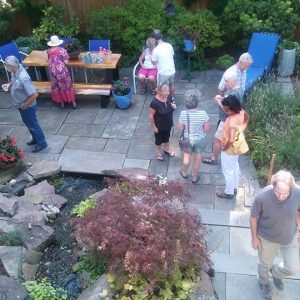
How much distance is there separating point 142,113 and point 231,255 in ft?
11.7

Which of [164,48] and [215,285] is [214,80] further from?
[215,285]

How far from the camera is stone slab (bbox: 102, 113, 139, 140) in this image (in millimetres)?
7121

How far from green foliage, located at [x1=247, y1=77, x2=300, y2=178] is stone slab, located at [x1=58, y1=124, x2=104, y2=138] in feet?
8.20

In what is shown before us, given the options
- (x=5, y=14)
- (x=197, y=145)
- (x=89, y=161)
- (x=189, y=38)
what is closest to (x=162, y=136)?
(x=197, y=145)

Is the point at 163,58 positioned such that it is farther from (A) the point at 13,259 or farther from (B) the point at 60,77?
(A) the point at 13,259

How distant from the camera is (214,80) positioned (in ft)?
27.9

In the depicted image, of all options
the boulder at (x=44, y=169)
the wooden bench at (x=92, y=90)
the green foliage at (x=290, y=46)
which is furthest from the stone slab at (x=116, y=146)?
the green foliage at (x=290, y=46)

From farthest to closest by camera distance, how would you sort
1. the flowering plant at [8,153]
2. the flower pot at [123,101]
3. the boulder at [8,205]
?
the flower pot at [123,101]
the flowering plant at [8,153]
the boulder at [8,205]

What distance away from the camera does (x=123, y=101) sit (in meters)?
7.66

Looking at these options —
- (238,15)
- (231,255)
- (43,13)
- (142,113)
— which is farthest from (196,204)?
(43,13)

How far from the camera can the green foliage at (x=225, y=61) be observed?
8.53 metres

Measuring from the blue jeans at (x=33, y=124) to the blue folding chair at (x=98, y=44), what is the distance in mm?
2701

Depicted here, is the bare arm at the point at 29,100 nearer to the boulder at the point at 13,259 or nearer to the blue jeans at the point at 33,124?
the blue jeans at the point at 33,124

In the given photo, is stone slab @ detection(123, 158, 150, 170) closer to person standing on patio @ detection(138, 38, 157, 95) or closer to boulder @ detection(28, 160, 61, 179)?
boulder @ detection(28, 160, 61, 179)
